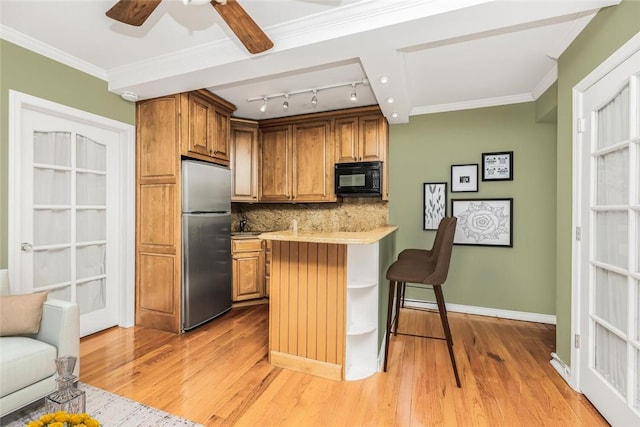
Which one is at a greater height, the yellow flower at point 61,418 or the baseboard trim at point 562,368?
the yellow flower at point 61,418

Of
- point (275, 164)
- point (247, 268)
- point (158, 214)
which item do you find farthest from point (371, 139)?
point (158, 214)

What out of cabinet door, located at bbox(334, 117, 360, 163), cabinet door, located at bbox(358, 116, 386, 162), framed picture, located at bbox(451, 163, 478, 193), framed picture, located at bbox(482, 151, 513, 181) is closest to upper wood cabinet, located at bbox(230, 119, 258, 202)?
cabinet door, located at bbox(334, 117, 360, 163)

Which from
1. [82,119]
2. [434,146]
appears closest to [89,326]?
[82,119]

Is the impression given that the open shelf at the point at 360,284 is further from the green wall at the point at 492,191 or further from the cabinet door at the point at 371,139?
the cabinet door at the point at 371,139

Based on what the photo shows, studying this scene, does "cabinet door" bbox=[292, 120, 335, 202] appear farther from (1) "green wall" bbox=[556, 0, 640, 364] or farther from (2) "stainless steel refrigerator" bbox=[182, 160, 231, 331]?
(1) "green wall" bbox=[556, 0, 640, 364]

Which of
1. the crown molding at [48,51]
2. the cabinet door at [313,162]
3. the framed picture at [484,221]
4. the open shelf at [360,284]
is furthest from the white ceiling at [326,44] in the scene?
the open shelf at [360,284]

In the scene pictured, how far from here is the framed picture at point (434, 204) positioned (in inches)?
143

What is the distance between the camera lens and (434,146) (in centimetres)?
370

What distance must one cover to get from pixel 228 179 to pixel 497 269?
11.0 ft

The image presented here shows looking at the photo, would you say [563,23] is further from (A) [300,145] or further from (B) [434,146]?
(A) [300,145]

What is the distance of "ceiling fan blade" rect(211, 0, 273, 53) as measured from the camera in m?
1.52

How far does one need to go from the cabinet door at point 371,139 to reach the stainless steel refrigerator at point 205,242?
172cm

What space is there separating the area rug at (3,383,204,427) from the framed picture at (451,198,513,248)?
10.2ft

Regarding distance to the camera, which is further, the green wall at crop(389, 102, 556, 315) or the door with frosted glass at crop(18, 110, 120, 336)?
the green wall at crop(389, 102, 556, 315)
